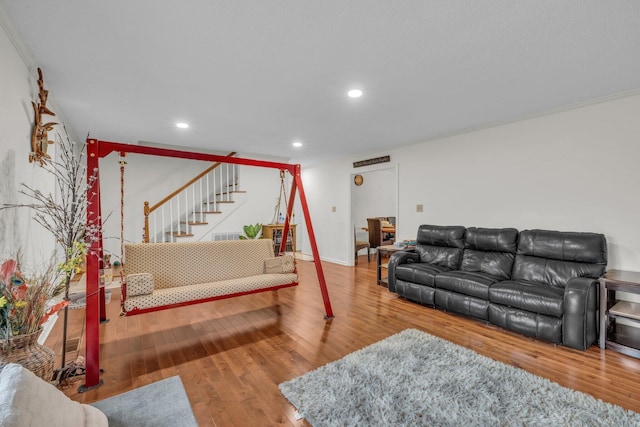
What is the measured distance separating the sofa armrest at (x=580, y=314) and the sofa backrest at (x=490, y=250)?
2.73 ft

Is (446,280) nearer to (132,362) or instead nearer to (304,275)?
(304,275)

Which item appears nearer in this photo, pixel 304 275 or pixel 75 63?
pixel 75 63

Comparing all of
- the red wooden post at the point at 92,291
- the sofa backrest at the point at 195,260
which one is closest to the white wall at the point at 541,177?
the sofa backrest at the point at 195,260

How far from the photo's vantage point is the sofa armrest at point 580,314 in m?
2.49

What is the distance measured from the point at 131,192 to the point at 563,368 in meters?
7.25

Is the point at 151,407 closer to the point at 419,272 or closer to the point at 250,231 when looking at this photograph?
the point at 419,272

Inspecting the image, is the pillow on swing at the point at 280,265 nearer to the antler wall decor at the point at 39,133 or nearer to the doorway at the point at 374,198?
the antler wall decor at the point at 39,133

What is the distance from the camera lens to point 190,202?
6.28 metres

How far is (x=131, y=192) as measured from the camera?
Result: 19.8 ft

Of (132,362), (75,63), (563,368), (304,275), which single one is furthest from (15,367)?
(304,275)

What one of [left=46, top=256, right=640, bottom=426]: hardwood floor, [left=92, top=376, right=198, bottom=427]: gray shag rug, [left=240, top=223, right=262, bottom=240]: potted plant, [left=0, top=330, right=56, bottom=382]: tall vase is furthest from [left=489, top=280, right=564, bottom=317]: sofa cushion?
[left=240, top=223, right=262, bottom=240]: potted plant

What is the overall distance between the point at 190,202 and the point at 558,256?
637cm

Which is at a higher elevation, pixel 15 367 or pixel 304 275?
pixel 15 367

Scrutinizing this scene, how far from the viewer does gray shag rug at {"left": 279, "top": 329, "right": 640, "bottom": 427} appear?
169 centimetres
